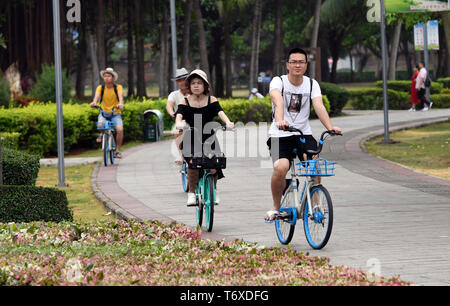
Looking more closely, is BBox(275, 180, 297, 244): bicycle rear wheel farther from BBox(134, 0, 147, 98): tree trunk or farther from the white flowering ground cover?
BBox(134, 0, 147, 98): tree trunk

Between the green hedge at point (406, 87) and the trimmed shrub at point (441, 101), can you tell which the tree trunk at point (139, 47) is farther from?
the trimmed shrub at point (441, 101)

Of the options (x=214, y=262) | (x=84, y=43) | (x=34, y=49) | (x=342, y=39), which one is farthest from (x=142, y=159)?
(x=342, y=39)

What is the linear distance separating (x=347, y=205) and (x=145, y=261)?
4.92m

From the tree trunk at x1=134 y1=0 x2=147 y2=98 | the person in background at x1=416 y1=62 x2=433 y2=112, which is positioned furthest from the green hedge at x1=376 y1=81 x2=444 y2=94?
the tree trunk at x1=134 y1=0 x2=147 y2=98

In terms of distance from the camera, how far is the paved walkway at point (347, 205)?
7.42m

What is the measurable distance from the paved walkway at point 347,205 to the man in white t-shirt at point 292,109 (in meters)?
0.85

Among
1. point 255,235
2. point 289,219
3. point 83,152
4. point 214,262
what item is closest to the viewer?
point 214,262

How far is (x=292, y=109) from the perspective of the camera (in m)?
8.07

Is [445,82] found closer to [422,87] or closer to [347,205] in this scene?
[422,87]

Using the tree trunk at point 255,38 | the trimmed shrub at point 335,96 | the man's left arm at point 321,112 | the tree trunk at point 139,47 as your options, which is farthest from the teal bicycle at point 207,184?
the tree trunk at point 255,38

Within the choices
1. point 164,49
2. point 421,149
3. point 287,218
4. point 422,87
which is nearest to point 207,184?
point 287,218

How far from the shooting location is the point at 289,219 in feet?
26.3
